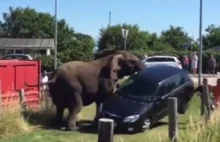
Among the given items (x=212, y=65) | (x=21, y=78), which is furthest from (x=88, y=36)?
(x=21, y=78)

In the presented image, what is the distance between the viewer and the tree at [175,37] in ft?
317

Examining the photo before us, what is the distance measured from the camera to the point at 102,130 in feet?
23.6

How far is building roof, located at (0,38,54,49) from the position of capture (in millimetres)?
76812

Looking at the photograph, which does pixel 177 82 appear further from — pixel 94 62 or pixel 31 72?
pixel 31 72

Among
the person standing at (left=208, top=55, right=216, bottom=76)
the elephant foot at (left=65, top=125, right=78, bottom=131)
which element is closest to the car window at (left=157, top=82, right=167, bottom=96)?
the elephant foot at (left=65, top=125, right=78, bottom=131)

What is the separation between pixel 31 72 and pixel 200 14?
10.7 m

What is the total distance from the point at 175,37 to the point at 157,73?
8195cm

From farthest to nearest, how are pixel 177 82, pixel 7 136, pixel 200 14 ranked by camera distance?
pixel 200 14 < pixel 177 82 < pixel 7 136

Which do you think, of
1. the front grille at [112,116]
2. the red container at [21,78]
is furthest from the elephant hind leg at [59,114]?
the front grille at [112,116]

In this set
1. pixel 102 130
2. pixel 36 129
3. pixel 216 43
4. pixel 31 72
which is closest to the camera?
pixel 102 130

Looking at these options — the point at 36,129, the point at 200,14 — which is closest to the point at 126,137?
the point at 36,129

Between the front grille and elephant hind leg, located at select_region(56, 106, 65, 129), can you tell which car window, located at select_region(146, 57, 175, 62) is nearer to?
elephant hind leg, located at select_region(56, 106, 65, 129)

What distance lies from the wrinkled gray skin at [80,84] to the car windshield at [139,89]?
1.68 ft

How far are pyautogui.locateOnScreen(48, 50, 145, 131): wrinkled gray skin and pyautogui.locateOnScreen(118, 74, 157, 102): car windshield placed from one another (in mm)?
513
